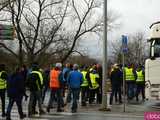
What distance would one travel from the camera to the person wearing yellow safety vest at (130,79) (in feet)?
81.3

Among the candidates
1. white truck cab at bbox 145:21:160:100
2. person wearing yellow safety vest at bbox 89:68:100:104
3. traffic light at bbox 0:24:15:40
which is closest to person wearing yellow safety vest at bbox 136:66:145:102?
person wearing yellow safety vest at bbox 89:68:100:104

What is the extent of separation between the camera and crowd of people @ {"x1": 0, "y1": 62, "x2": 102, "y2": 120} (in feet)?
51.5

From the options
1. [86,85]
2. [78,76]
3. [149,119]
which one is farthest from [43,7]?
[149,119]

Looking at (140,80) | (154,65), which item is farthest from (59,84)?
(140,80)

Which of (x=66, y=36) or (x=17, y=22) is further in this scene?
(x=66, y=36)

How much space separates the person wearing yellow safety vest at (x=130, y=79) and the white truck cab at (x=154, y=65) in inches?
120

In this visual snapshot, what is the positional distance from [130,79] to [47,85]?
540 cm

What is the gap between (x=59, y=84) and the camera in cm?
1817

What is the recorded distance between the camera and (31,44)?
5181cm

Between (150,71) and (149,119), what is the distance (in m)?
12.8

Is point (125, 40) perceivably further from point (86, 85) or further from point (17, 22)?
point (17, 22)

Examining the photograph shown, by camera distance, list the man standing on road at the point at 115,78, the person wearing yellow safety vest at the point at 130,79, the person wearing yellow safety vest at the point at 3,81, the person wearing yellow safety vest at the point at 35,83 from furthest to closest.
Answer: the person wearing yellow safety vest at the point at 130,79 → the man standing on road at the point at 115,78 → the person wearing yellow safety vest at the point at 3,81 → the person wearing yellow safety vest at the point at 35,83

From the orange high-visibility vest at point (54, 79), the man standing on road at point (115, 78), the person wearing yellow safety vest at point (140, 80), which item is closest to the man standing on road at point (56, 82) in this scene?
the orange high-visibility vest at point (54, 79)

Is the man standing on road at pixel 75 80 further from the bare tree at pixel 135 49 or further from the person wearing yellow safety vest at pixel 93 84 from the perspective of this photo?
the bare tree at pixel 135 49
